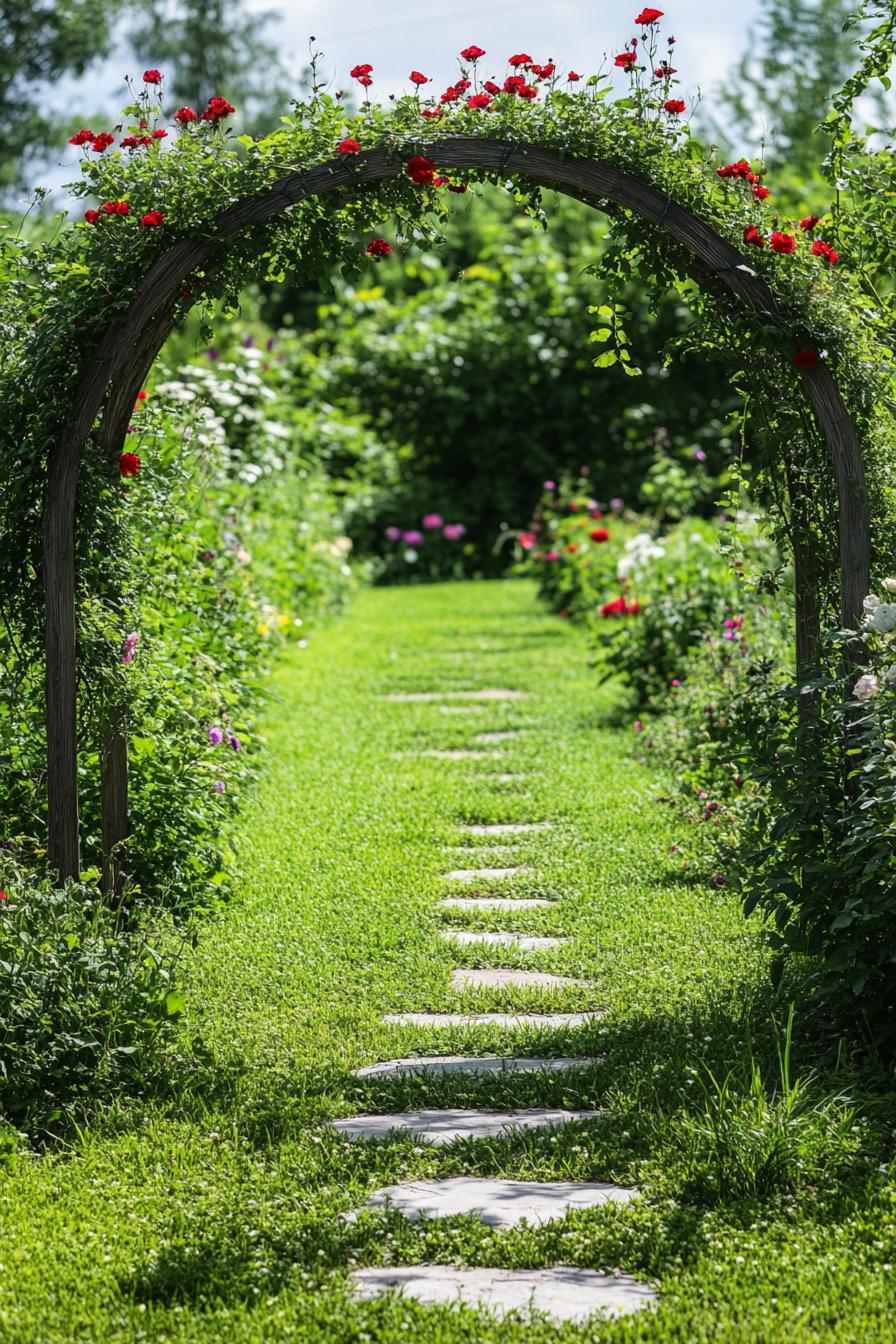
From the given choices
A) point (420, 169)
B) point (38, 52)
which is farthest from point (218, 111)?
point (38, 52)

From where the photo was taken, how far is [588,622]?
991cm

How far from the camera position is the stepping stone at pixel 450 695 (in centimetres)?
820

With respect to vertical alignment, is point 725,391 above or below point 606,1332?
above

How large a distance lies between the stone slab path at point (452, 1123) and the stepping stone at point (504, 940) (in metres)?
1.05

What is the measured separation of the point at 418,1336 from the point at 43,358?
2685mm

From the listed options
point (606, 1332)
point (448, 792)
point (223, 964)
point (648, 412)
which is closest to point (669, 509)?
point (648, 412)

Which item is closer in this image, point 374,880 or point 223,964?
point 223,964

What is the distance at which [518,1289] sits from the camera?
2.60 m

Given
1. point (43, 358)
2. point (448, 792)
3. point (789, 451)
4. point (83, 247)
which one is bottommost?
point (448, 792)

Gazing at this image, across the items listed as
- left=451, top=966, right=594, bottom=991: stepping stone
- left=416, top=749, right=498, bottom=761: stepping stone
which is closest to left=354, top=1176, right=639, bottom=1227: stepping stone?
left=451, top=966, right=594, bottom=991: stepping stone

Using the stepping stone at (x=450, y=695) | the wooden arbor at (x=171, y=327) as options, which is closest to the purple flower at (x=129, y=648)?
the wooden arbor at (x=171, y=327)

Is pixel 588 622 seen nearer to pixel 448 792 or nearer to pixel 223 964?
pixel 448 792

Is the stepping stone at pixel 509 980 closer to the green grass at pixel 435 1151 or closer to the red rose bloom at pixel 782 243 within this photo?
the green grass at pixel 435 1151

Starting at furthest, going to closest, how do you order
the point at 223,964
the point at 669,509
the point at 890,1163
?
the point at 669,509 → the point at 223,964 → the point at 890,1163
